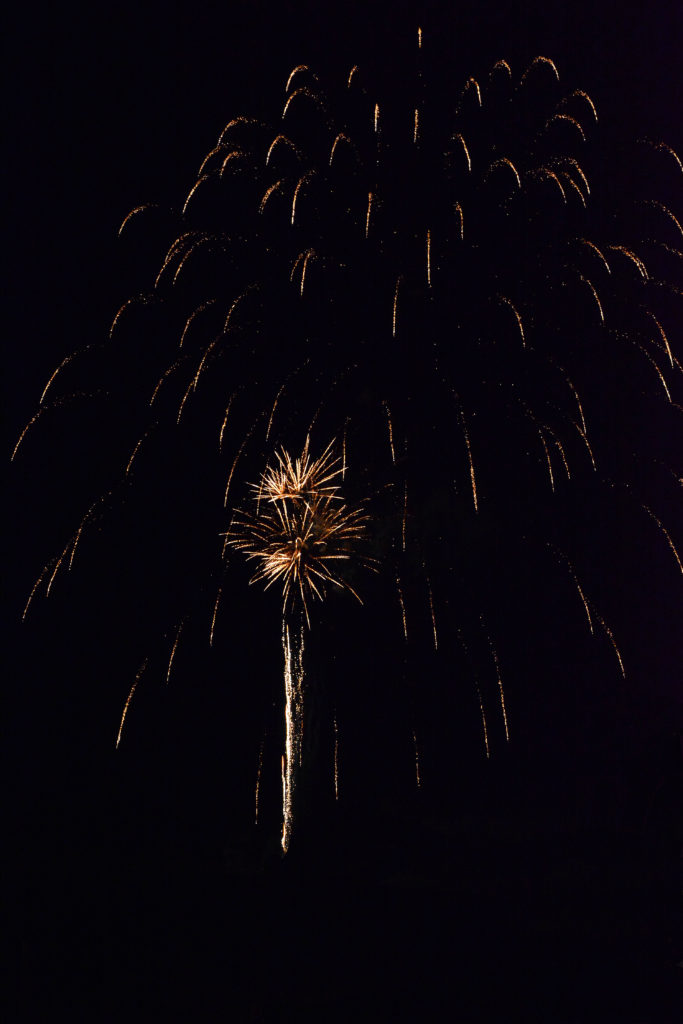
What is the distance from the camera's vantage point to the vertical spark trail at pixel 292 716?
38.3 feet

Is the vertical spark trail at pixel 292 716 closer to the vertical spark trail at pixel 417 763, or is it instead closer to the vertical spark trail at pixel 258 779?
the vertical spark trail at pixel 258 779

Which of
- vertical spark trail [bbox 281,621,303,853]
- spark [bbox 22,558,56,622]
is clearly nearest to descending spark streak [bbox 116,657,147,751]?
spark [bbox 22,558,56,622]

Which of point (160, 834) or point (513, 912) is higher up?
point (160, 834)

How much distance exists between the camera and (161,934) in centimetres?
1088

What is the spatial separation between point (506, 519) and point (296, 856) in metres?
5.69

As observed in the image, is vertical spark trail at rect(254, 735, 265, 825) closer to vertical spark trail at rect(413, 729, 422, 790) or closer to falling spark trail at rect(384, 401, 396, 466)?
vertical spark trail at rect(413, 729, 422, 790)

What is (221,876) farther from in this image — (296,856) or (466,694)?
(466,694)

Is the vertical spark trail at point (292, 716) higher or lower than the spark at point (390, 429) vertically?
lower

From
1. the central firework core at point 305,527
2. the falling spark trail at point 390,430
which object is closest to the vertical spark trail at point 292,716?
the central firework core at point 305,527

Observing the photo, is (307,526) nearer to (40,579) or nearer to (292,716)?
(292,716)

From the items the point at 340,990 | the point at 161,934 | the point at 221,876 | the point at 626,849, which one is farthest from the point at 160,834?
the point at 626,849

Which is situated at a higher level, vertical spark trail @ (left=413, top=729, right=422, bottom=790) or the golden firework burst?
the golden firework burst

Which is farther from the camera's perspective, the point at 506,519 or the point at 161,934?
the point at 506,519

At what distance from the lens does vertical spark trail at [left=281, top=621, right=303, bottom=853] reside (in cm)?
1168
